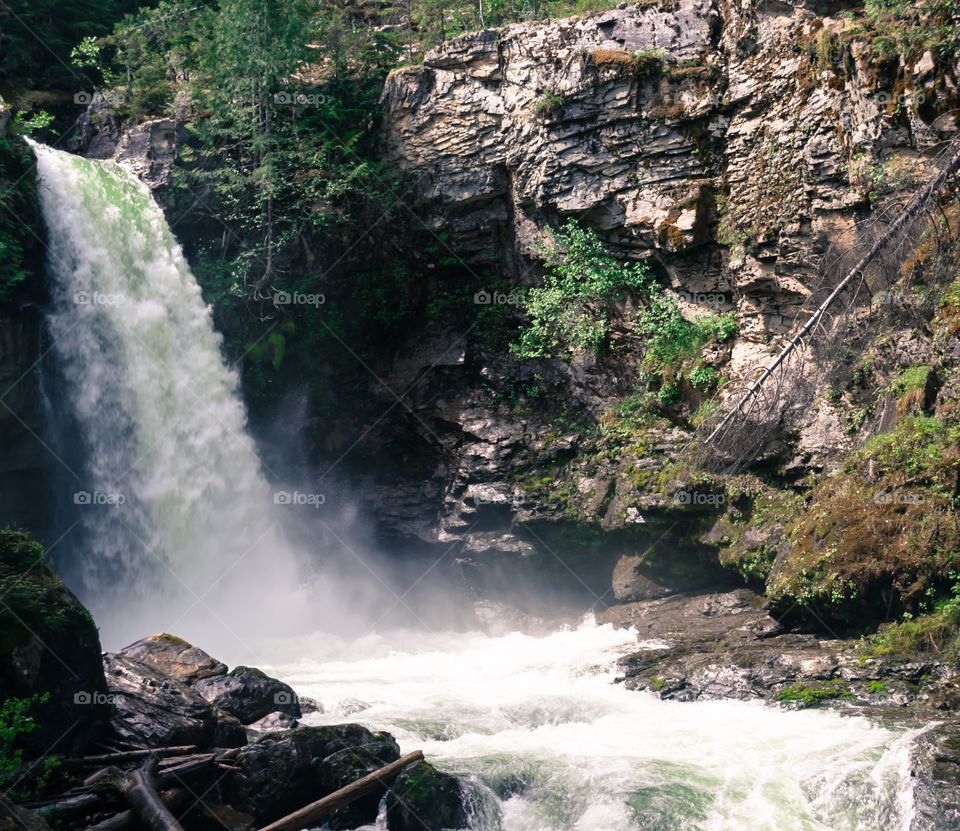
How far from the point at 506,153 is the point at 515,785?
1249 centimetres

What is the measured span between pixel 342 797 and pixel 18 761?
2.65 m

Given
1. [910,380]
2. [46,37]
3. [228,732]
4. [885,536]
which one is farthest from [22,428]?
[910,380]

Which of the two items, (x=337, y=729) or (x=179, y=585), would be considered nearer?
(x=337, y=729)

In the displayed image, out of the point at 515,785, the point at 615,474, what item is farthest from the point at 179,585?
the point at 515,785

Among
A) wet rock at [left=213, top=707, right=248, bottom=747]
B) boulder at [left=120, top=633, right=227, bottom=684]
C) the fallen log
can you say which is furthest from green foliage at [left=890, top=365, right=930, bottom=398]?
the fallen log

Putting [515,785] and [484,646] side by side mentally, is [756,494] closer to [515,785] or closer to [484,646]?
[484,646]

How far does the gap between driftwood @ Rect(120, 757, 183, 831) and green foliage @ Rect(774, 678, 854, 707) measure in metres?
6.64

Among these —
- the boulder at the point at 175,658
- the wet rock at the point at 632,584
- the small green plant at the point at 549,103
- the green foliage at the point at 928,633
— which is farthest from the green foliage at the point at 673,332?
the boulder at the point at 175,658

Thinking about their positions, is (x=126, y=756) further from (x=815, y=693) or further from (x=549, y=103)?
(x=549, y=103)

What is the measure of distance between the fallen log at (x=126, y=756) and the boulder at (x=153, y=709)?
0.27 m

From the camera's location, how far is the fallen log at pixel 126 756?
8078 mm

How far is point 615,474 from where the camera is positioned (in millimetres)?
16172

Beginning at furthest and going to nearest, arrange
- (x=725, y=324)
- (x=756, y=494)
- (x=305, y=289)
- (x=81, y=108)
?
1. (x=81, y=108)
2. (x=305, y=289)
3. (x=725, y=324)
4. (x=756, y=494)

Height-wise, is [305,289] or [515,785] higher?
[305,289]
